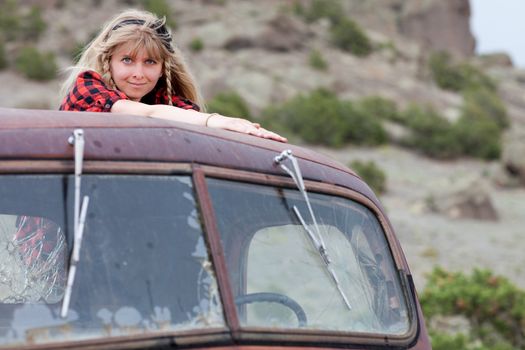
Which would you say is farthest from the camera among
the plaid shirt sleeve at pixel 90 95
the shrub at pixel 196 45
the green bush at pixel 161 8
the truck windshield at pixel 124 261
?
the green bush at pixel 161 8

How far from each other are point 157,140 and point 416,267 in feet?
51.5

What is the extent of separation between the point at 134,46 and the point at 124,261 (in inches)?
53.4

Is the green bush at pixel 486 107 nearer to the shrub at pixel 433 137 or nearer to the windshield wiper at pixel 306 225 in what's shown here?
the shrub at pixel 433 137

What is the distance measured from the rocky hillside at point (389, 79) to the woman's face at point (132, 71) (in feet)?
43.1

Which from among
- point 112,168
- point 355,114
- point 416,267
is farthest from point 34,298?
point 355,114

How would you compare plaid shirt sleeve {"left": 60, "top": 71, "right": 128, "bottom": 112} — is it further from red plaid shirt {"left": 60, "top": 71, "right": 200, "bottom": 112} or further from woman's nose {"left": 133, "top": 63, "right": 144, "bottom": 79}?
woman's nose {"left": 133, "top": 63, "right": 144, "bottom": 79}

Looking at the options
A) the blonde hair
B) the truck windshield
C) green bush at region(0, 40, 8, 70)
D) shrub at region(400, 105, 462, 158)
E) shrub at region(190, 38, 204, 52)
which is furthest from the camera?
shrub at region(190, 38, 204, 52)

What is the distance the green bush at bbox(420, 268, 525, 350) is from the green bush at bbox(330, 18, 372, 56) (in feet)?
122

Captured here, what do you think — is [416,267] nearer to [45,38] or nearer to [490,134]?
[490,134]

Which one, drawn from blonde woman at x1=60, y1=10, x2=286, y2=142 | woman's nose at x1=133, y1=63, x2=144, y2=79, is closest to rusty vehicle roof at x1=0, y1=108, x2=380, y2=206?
blonde woman at x1=60, y1=10, x2=286, y2=142

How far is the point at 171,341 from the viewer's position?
7.83 feet

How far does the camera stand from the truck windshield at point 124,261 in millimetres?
2398

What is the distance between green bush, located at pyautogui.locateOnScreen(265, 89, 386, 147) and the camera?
3138 centimetres

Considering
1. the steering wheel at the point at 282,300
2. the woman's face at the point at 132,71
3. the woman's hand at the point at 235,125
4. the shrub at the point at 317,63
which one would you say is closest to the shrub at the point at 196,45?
the shrub at the point at 317,63
